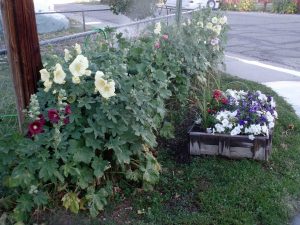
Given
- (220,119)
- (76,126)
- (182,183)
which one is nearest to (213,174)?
(182,183)

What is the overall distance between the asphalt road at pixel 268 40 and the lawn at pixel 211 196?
16.3 feet

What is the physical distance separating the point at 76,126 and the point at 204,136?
142 cm

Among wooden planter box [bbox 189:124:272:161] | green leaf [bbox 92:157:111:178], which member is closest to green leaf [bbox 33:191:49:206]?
green leaf [bbox 92:157:111:178]

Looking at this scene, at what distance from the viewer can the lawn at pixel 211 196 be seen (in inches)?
118

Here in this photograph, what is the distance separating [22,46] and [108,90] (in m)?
0.77

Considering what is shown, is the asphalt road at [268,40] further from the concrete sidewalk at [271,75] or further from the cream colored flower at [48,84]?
the cream colored flower at [48,84]

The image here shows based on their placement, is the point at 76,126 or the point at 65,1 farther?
the point at 65,1

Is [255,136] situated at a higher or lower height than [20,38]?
lower

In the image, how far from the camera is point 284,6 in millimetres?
20859

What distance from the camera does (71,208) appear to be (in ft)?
9.41

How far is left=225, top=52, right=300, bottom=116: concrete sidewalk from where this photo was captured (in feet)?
20.3

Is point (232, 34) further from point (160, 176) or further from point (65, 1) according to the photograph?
point (65, 1)

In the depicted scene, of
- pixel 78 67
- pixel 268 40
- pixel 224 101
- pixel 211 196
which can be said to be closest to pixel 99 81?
pixel 78 67

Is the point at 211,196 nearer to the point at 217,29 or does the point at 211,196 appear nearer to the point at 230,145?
the point at 230,145
